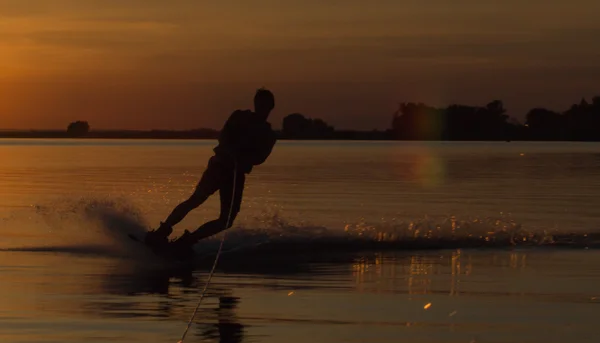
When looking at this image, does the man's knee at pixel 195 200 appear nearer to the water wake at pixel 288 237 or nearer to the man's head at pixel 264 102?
the water wake at pixel 288 237

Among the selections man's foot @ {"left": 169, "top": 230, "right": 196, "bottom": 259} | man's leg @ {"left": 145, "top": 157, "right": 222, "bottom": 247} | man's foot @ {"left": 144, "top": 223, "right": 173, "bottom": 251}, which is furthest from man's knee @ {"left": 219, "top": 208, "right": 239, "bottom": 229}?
man's foot @ {"left": 144, "top": 223, "right": 173, "bottom": 251}

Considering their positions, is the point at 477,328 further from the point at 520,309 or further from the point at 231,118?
the point at 231,118

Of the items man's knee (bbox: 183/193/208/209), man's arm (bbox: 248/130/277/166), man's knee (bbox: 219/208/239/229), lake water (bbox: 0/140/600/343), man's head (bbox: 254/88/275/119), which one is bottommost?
lake water (bbox: 0/140/600/343)

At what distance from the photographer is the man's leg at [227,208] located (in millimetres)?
13922

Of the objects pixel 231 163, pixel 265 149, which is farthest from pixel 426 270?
pixel 231 163

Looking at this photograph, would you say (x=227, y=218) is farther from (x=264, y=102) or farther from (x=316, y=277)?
(x=316, y=277)

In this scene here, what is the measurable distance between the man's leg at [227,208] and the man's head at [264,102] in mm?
769

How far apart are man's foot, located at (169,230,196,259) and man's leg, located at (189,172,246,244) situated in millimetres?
35

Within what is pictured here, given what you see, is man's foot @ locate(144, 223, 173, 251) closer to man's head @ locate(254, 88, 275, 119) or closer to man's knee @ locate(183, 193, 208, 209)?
man's knee @ locate(183, 193, 208, 209)

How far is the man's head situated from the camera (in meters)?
13.8

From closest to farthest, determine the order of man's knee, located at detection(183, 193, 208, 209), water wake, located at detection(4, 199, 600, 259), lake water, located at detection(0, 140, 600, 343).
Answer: lake water, located at detection(0, 140, 600, 343) → man's knee, located at detection(183, 193, 208, 209) → water wake, located at detection(4, 199, 600, 259)

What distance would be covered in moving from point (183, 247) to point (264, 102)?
1.97 m

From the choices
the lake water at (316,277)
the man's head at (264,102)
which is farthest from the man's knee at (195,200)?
the man's head at (264,102)

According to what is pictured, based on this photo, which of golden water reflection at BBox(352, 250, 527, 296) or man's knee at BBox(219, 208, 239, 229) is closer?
golden water reflection at BBox(352, 250, 527, 296)
